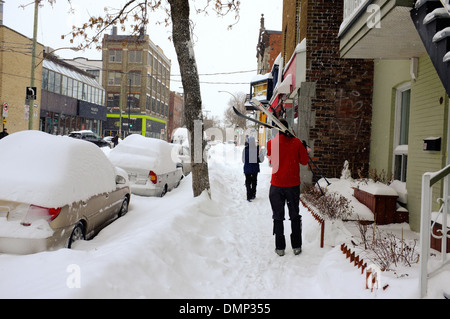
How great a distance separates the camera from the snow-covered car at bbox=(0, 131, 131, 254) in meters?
4.04

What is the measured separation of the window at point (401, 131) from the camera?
Answer: 269 inches

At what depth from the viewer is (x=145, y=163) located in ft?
28.4

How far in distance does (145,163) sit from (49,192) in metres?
4.46

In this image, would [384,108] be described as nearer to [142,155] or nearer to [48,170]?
[142,155]

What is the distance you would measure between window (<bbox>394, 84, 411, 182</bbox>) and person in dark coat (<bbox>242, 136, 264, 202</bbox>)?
140 inches

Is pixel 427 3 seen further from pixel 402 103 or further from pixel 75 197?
pixel 75 197

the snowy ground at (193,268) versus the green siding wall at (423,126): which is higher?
the green siding wall at (423,126)

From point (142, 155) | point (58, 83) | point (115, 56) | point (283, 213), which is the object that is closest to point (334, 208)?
point (283, 213)

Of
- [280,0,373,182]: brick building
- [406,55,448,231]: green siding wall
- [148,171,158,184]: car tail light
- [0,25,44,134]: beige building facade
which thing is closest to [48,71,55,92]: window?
[0,25,44,134]: beige building facade

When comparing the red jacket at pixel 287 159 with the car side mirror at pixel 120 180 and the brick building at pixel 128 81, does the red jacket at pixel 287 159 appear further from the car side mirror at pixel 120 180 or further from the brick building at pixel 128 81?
the brick building at pixel 128 81

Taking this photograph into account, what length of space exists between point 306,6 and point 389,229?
6.21 meters

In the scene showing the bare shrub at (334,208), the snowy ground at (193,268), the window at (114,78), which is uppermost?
the window at (114,78)

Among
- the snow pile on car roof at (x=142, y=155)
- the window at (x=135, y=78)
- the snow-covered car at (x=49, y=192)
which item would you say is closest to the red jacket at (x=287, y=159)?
the snow-covered car at (x=49, y=192)

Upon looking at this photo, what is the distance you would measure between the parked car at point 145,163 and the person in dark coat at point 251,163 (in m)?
2.17
